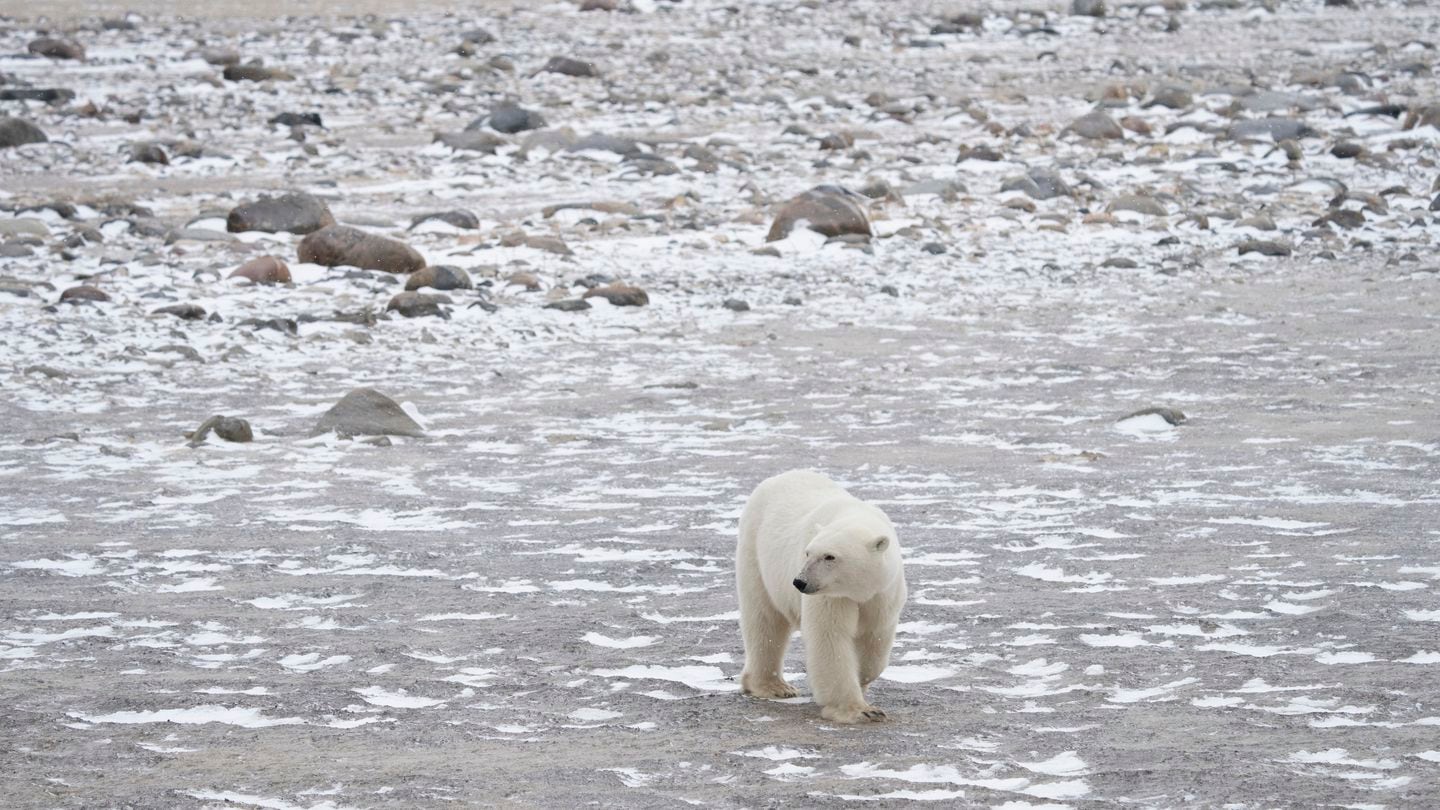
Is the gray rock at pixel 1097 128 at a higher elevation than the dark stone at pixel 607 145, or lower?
higher

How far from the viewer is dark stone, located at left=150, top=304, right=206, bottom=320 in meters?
10.8

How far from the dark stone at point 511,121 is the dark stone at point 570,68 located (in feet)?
14.1

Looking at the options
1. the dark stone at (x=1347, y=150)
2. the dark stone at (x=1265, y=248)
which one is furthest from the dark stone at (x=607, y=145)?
the dark stone at (x=1347, y=150)

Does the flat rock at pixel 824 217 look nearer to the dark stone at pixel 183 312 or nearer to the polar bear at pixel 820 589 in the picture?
the dark stone at pixel 183 312

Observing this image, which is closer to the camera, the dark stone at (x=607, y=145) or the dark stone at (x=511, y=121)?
the dark stone at (x=607, y=145)

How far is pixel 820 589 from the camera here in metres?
4.11

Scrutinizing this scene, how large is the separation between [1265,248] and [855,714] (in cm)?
1006

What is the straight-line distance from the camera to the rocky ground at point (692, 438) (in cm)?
415

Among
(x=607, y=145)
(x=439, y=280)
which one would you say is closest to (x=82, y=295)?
(x=439, y=280)

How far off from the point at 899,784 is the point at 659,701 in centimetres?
96

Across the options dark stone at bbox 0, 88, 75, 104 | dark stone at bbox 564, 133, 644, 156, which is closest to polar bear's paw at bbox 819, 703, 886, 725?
dark stone at bbox 564, 133, 644, 156

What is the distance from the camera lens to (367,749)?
4086 mm

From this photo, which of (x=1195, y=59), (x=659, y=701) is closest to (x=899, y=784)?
(x=659, y=701)

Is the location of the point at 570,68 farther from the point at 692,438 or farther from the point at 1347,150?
the point at 692,438
